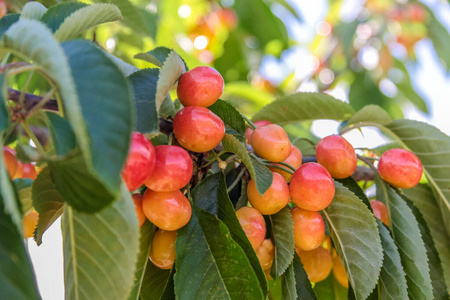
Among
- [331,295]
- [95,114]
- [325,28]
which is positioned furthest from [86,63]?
[325,28]

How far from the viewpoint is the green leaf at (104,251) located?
521mm

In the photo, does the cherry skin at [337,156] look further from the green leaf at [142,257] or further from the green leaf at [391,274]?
the green leaf at [142,257]

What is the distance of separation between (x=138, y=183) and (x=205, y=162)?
0.80 ft

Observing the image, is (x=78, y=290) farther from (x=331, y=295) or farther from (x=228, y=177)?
(x=331, y=295)

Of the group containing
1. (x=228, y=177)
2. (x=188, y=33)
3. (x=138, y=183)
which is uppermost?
(x=138, y=183)

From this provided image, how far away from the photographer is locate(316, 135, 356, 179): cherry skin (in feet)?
2.75

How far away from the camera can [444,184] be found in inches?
39.1

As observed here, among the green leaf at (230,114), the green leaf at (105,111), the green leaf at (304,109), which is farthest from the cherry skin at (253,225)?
the green leaf at (304,109)

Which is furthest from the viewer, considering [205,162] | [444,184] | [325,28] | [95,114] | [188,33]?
[325,28]

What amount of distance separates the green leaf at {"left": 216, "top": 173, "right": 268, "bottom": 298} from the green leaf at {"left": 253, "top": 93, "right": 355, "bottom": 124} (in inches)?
17.8

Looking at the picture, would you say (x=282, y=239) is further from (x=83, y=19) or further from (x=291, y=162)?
(x=83, y=19)

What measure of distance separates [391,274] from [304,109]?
492 mm

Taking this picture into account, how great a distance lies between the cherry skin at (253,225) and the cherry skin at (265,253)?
0.08 feet

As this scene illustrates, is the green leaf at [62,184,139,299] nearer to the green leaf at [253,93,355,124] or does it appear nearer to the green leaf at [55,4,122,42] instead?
the green leaf at [55,4,122,42]
